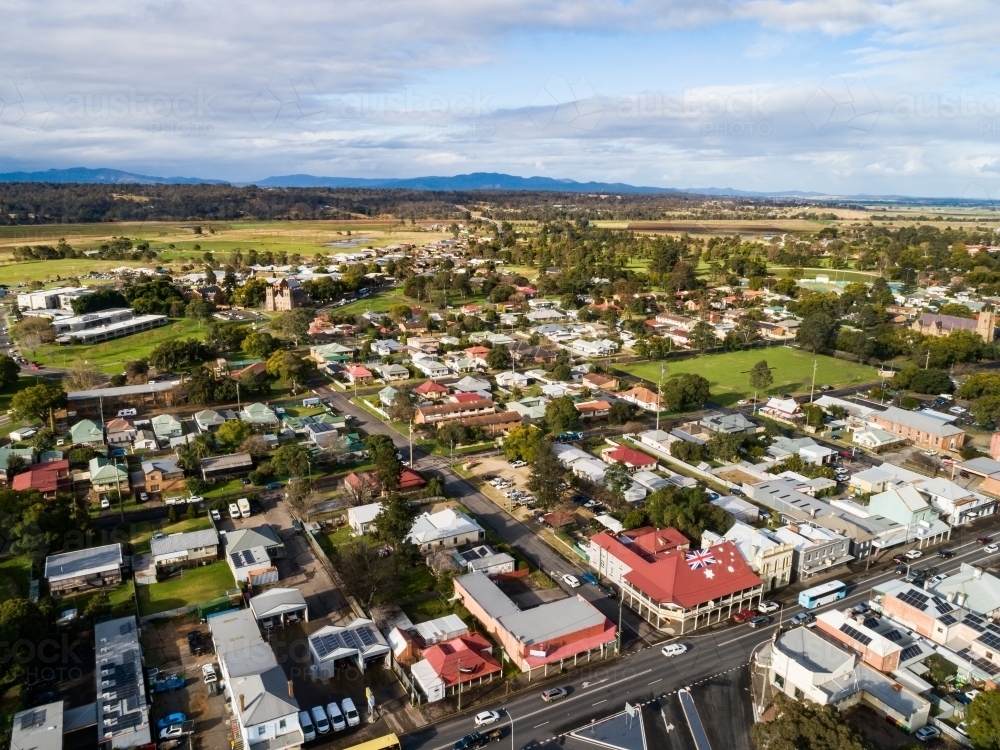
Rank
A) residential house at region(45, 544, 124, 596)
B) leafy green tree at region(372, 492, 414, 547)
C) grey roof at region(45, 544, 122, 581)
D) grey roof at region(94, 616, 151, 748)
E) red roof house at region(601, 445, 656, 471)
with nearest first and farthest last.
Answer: grey roof at region(94, 616, 151, 748) < residential house at region(45, 544, 124, 596) < grey roof at region(45, 544, 122, 581) < leafy green tree at region(372, 492, 414, 547) < red roof house at region(601, 445, 656, 471)

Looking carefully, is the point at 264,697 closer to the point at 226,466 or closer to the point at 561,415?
the point at 226,466

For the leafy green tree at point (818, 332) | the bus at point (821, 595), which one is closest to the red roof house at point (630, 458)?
the bus at point (821, 595)

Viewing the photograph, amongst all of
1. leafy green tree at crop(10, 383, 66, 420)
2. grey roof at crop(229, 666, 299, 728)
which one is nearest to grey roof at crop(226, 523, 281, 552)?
grey roof at crop(229, 666, 299, 728)

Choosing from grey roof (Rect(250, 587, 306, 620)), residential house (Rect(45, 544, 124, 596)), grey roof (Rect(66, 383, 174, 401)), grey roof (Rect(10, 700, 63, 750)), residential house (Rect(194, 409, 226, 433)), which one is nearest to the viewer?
grey roof (Rect(10, 700, 63, 750))

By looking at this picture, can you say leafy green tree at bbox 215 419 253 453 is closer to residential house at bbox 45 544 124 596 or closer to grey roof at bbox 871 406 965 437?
residential house at bbox 45 544 124 596

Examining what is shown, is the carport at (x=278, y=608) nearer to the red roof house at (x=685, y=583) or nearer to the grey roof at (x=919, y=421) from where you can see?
the red roof house at (x=685, y=583)

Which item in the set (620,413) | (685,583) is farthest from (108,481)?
(620,413)
